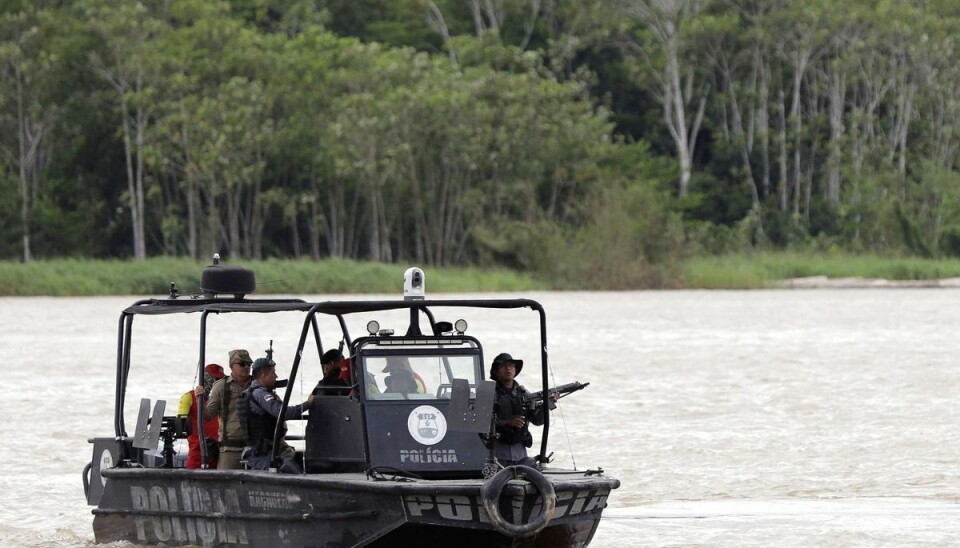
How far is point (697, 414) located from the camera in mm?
22672

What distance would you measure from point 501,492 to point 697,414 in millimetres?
12687

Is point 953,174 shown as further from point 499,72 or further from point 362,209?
point 362,209

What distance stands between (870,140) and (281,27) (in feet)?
72.9

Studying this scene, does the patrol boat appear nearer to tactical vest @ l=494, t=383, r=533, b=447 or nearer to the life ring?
the life ring

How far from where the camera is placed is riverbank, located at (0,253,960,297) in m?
56.5

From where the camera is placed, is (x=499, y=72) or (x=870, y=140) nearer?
(x=499, y=72)

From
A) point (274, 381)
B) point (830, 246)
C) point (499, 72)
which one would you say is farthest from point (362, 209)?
point (274, 381)

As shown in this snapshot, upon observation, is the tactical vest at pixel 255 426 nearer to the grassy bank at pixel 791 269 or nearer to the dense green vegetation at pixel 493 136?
the dense green vegetation at pixel 493 136

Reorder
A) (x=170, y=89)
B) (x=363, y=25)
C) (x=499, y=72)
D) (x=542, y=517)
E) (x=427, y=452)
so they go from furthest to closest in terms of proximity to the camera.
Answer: (x=363, y=25) → (x=499, y=72) → (x=170, y=89) → (x=427, y=452) → (x=542, y=517)

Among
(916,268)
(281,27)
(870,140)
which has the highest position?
(281,27)

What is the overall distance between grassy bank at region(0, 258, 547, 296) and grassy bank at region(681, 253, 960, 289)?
24.6 ft

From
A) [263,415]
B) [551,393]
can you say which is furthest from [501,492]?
[263,415]

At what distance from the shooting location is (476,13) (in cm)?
7438

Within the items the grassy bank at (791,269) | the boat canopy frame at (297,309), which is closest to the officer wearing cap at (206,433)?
the boat canopy frame at (297,309)
